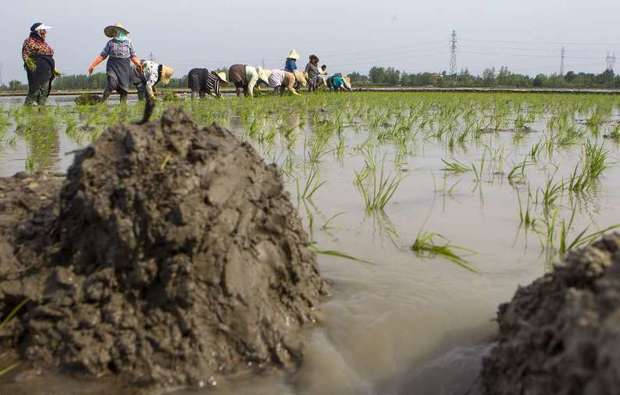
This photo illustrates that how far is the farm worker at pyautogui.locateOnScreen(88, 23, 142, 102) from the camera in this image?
877 centimetres

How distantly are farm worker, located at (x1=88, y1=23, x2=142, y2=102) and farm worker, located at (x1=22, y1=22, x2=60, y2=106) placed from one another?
0.65 metres

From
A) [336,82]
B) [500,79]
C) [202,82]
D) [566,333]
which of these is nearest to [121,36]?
[202,82]

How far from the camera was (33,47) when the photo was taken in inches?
325

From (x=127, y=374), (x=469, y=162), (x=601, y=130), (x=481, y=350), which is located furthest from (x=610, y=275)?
(x=601, y=130)

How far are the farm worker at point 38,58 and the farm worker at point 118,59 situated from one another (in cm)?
65

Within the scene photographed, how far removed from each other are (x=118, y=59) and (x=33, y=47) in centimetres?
120

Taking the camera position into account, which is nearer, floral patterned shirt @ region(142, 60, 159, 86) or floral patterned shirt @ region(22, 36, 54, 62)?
floral patterned shirt @ region(22, 36, 54, 62)

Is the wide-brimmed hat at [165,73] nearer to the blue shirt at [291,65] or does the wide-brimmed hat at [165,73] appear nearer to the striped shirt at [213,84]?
the striped shirt at [213,84]

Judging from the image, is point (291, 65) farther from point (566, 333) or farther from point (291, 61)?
point (566, 333)

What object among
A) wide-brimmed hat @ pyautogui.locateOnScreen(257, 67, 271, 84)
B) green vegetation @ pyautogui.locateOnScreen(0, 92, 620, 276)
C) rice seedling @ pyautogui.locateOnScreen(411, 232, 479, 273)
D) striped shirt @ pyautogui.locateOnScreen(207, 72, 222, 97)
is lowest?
rice seedling @ pyautogui.locateOnScreen(411, 232, 479, 273)

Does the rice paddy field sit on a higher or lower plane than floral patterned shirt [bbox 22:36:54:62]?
lower

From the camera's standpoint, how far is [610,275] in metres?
0.76

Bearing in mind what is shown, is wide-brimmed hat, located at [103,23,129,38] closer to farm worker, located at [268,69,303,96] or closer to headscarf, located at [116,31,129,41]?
headscarf, located at [116,31,129,41]

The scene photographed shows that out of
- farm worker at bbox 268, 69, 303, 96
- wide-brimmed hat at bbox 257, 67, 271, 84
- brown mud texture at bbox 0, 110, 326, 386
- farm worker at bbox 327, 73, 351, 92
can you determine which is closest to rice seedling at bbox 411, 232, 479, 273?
brown mud texture at bbox 0, 110, 326, 386
